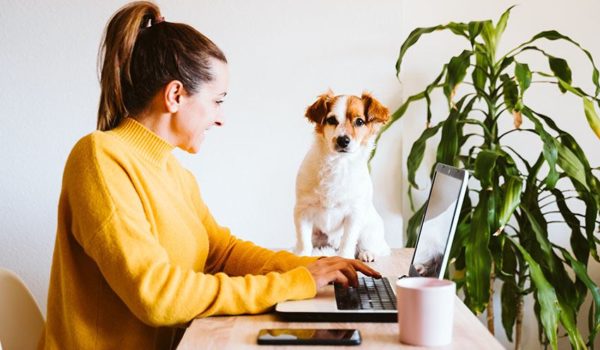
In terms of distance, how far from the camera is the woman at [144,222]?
1014 millimetres

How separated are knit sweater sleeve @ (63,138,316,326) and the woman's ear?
0.18 meters

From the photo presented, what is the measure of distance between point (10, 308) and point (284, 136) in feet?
3.79

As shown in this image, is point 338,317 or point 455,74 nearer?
point 338,317

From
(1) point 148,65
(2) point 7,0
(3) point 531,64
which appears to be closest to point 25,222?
(2) point 7,0

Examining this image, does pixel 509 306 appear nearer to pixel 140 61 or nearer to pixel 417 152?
pixel 417 152

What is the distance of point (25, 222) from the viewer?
7.45 ft

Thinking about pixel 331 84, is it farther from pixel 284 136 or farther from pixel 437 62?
pixel 437 62

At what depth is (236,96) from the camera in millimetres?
2268

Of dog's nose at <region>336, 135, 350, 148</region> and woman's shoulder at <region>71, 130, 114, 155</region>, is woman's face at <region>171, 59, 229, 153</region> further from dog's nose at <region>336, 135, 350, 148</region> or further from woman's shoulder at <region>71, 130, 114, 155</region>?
dog's nose at <region>336, 135, 350, 148</region>

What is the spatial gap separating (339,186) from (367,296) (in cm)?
52

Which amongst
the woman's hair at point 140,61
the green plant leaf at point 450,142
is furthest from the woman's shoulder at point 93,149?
the green plant leaf at point 450,142

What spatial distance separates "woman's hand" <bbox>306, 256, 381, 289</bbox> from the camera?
117cm

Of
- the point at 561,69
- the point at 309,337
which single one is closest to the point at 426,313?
the point at 309,337

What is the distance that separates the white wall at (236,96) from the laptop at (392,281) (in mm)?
988
